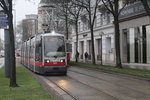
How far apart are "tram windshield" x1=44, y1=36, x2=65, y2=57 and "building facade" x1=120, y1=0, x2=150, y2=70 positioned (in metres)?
11.9

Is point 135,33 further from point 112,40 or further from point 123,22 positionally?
point 112,40

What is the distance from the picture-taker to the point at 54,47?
24.1 meters

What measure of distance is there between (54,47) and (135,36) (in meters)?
17.7

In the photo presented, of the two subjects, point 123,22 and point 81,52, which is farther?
Result: point 81,52

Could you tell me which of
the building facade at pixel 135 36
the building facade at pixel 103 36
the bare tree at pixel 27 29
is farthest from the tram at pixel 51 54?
the bare tree at pixel 27 29

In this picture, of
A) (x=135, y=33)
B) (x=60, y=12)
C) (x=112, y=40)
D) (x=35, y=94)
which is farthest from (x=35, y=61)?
(x=60, y=12)

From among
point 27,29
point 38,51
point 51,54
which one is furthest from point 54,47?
point 27,29

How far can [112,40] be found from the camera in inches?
1789

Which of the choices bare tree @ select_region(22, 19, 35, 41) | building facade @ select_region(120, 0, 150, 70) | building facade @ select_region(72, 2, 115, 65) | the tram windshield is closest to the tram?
the tram windshield

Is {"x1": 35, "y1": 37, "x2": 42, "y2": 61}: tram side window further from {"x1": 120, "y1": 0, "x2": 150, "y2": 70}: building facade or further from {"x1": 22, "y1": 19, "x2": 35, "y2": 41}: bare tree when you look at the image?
{"x1": 22, "y1": 19, "x2": 35, "y2": 41}: bare tree

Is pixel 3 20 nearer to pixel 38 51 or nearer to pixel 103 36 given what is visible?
pixel 38 51

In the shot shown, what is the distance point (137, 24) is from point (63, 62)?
1616 cm

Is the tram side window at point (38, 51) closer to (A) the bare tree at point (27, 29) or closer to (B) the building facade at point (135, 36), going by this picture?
(B) the building facade at point (135, 36)

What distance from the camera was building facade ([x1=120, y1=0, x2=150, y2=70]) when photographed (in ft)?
118
